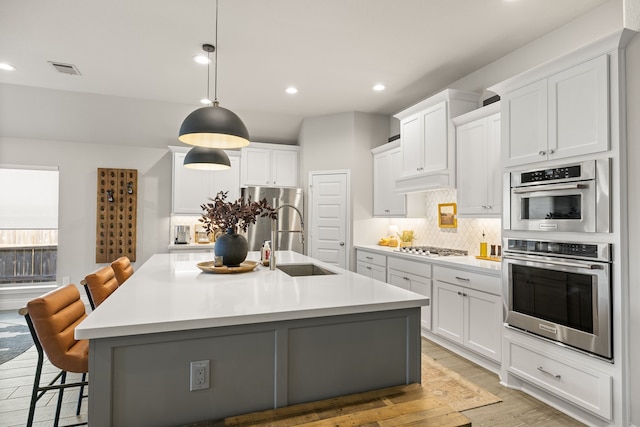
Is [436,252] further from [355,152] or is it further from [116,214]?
[116,214]

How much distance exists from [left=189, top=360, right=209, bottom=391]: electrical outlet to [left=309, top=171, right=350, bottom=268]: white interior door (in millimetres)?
3963

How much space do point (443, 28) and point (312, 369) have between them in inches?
117

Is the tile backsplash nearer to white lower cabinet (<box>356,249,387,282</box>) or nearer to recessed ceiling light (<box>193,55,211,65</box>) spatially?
white lower cabinet (<box>356,249,387,282</box>)

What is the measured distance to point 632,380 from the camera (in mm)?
2041

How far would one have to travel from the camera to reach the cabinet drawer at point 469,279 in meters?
2.96

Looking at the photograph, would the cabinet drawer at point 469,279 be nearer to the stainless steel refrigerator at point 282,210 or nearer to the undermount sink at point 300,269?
the undermount sink at point 300,269

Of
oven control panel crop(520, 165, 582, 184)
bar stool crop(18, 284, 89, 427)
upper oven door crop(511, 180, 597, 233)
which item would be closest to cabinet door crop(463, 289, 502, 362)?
upper oven door crop(511, 180, 597, 233)

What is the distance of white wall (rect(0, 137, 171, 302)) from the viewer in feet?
17.4

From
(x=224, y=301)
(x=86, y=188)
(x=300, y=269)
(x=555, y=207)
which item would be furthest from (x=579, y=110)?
(x=86, y=188)

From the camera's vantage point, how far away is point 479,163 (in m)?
3.43

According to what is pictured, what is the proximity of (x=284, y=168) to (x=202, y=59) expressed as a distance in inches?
102

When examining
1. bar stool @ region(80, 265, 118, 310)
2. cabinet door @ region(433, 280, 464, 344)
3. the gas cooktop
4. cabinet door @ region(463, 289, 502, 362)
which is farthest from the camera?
the gas cooktop

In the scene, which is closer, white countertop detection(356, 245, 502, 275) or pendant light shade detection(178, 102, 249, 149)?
pendant light shade detection(178, 102, 249, 149)

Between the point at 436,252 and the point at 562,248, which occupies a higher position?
the point at 562,248
